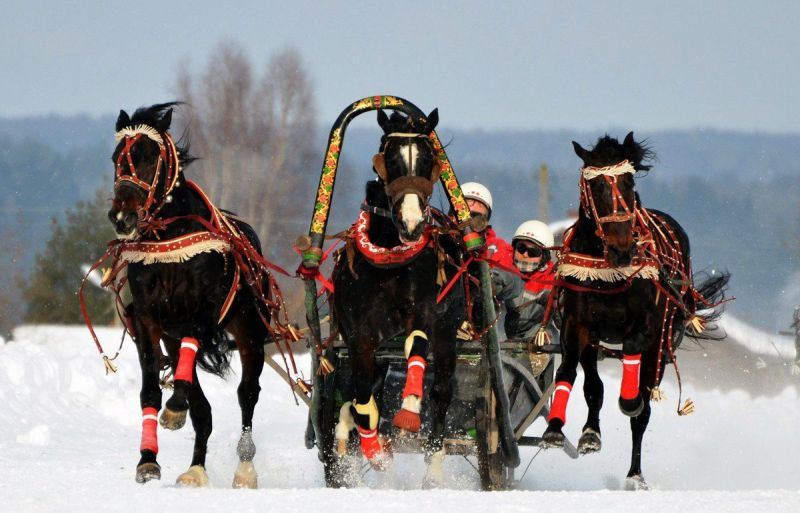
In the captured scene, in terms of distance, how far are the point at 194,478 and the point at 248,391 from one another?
1524 mm

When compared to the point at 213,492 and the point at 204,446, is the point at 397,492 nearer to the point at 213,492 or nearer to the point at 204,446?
the point at 213,492

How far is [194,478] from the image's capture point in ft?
30.0

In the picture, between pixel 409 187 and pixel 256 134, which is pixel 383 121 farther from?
pixel 256 134

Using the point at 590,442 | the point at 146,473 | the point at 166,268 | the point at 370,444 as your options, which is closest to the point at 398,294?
the point at 370,444

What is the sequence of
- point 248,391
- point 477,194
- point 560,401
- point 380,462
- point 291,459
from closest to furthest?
point 380,462 < point 560,401 < point 248,391 < point 477,194 < point 291,459

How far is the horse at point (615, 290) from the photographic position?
29.6ft

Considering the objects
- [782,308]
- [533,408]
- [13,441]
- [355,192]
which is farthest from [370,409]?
[355,192]

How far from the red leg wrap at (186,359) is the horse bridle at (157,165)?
32.4 inches

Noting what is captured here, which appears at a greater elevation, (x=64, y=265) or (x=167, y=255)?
(x=167, y=255)

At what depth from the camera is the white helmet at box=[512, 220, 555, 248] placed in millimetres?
11406

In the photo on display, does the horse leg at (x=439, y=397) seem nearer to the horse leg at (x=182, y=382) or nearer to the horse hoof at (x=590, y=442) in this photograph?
the horse hoof at (x=590, y=442)

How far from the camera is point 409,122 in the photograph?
28.9 feet

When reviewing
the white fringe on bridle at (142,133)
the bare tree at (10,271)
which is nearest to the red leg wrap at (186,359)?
the white fringe on bridle at (142,133)

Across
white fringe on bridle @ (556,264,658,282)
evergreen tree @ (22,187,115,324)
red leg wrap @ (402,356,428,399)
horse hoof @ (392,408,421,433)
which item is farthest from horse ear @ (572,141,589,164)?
evergreen tree @ (22,187,115,324)
